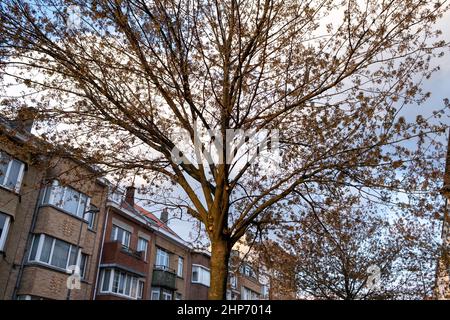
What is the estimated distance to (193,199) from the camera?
754 cm

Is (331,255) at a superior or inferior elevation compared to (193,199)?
superior

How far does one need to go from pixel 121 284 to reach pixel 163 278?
476 cm

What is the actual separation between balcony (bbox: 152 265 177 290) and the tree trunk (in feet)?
78.6

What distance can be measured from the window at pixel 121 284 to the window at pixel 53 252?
2.85m

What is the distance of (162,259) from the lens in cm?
3195

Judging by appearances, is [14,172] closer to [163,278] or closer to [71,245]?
[71,245]

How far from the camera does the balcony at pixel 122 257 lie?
80.7 feet

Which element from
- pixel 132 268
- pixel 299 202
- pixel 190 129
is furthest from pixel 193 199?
pixel 132 268

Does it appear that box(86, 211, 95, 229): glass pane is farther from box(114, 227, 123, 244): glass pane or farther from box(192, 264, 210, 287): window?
box(192, 264, 210, 287): window

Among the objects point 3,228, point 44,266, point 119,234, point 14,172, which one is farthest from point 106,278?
point 14,172

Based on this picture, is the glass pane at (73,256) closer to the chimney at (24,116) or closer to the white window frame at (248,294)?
→ the chimney at (24,116)

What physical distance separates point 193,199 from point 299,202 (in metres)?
2.42
